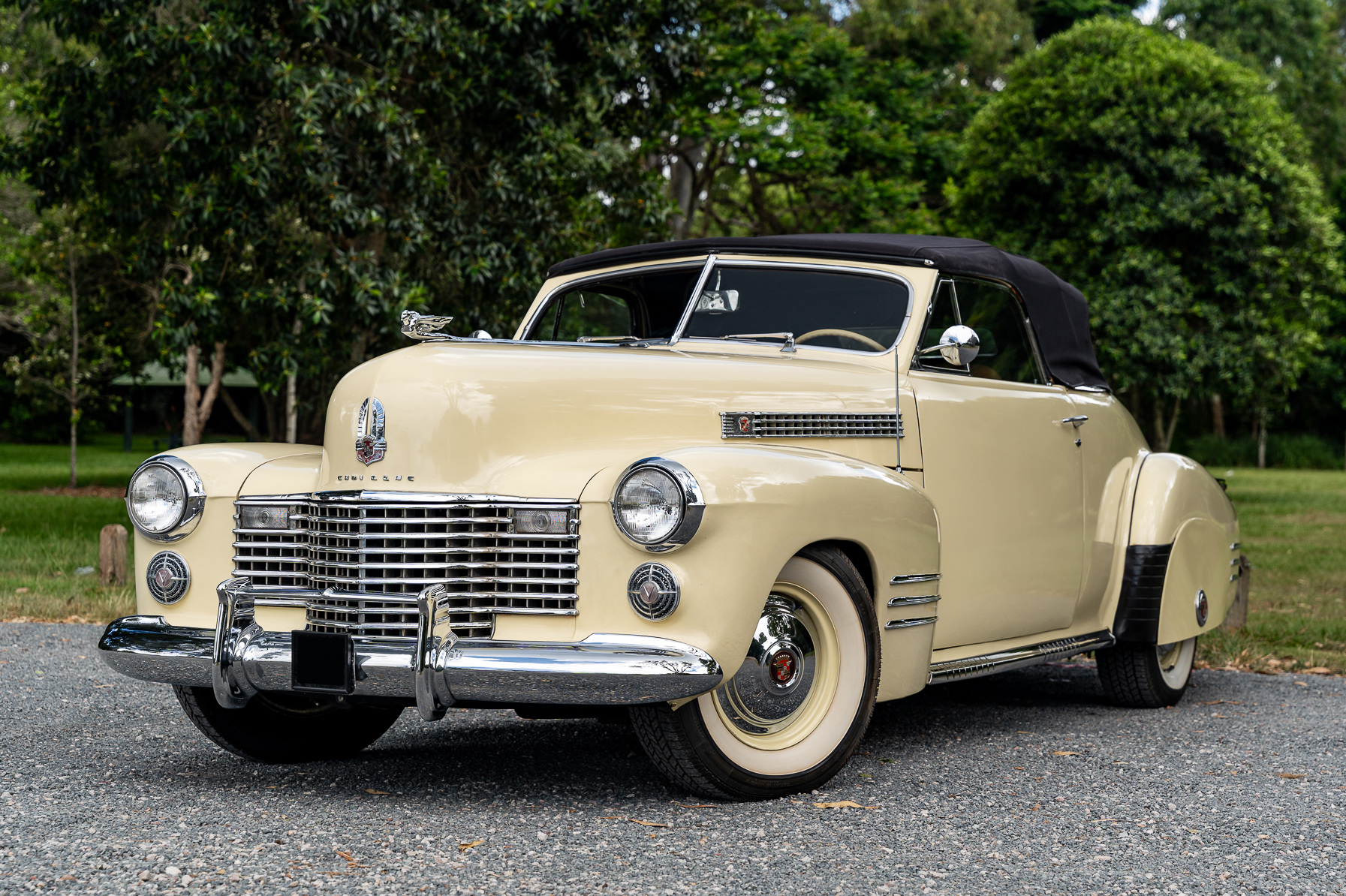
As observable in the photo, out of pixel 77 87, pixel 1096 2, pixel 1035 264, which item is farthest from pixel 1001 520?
pixel 1096 2

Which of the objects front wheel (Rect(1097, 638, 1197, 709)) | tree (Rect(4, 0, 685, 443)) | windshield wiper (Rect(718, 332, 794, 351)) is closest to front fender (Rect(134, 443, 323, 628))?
windshield wiper (Rect(718, 332, 794, 351))

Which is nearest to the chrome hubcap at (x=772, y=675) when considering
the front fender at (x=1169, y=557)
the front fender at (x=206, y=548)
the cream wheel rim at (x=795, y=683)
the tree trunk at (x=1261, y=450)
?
the cream wheel rim at (x=795, y=683)

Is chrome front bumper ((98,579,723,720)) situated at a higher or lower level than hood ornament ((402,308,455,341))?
lower

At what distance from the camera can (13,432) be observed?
40.4m

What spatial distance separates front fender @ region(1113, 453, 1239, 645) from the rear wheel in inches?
124

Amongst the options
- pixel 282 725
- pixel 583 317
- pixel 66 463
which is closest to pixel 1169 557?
pixel 583 317

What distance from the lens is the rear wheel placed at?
459 centimetres

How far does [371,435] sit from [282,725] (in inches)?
51.8

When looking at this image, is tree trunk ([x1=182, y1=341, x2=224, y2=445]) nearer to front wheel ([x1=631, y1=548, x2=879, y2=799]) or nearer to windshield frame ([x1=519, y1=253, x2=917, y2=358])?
windshield frame ([x1=519, y1=253, x2=917, y2=358])

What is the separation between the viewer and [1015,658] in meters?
5.09

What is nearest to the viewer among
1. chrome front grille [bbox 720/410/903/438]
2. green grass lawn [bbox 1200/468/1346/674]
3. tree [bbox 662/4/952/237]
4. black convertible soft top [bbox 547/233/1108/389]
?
chrome front grille [bbox 720/410/903/438]

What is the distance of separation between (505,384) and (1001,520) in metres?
2.03

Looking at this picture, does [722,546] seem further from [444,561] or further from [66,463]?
[66,463]

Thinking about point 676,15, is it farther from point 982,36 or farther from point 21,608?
point 982,36
